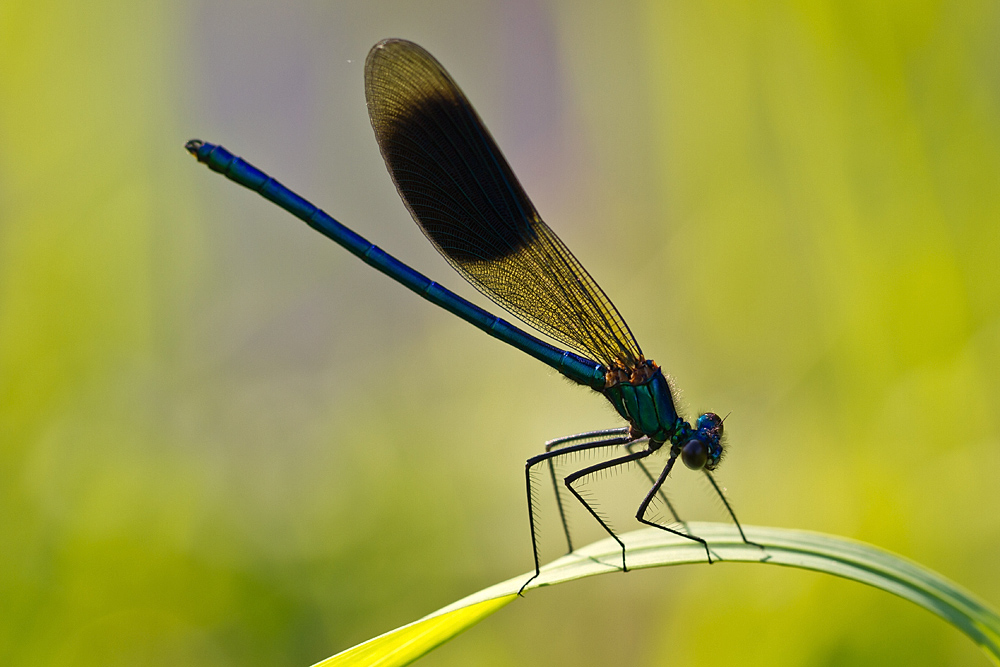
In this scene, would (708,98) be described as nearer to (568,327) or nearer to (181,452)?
(568,327)

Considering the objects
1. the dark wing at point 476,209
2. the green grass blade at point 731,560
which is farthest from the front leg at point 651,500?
the dark wing at point 476,209

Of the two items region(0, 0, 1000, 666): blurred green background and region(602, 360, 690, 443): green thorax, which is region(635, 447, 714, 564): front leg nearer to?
region(602, 360, 690, 443): green thorax

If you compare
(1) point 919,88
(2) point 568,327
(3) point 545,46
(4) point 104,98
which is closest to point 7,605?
(2) point 568,327

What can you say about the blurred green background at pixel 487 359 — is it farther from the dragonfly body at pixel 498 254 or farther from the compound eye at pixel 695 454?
the compound eye at pixel 695 454

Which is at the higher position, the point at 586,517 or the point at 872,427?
the point at 872,427

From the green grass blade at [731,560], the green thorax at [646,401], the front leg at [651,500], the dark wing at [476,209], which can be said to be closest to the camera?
the green grass blade at [731,560]

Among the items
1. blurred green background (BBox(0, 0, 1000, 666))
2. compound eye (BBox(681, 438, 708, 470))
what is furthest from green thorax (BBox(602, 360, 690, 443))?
blurred green background (BBox(0, 0, 1000, 666))
